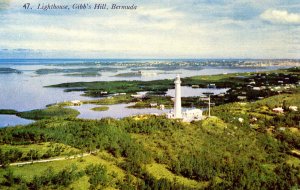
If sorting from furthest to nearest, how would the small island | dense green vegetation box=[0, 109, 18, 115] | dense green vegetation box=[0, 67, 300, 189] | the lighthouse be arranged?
1. the small island
2. dense green vegetation box=[0, 109, 18, 115]
3. the lighthouse
4. dense green vegetation box=[0, 67, 300, 189]

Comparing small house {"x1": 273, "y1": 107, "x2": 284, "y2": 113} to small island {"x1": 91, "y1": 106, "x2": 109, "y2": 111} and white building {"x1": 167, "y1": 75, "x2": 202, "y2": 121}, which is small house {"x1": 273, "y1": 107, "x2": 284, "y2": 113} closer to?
white building {"x1": 167, "y1": 75, "x2": 202, "y2": 121}

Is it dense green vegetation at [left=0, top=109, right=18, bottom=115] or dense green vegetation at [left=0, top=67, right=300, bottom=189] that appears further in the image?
dense green vegetation at [left=0, top=109, right=18, bottom=115]

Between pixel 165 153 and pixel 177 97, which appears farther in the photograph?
pixel 177 97

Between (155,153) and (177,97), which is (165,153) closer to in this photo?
(155,153)

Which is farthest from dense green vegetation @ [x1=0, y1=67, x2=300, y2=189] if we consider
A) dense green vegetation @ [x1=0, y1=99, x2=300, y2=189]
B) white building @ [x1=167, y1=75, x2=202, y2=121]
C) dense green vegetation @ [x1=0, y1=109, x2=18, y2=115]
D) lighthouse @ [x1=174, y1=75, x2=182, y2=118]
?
dense green vegetation @ [x1=0, y1=109, x2=18, y2=115]

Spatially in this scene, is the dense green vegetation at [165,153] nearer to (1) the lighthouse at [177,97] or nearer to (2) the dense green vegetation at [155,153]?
(2) the dense green vegetation at [155,153]

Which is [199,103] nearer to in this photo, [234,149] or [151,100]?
[151,100]

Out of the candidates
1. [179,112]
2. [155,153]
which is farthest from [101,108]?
[155,153]

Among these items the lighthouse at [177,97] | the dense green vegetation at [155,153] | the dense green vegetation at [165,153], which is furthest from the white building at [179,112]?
the dense green vegetation at [165,153]

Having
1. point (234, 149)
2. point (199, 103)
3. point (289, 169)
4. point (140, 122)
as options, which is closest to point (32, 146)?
point (140, 122)

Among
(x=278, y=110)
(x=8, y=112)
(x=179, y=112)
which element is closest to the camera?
(x=179, y=112)

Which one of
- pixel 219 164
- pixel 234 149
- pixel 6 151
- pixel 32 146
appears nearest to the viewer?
pixel 6 151
